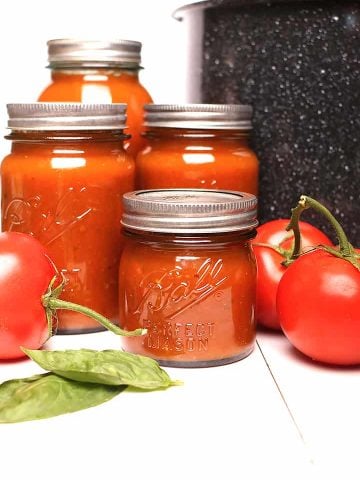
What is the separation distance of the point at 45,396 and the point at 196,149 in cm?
46

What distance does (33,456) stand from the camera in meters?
0.90

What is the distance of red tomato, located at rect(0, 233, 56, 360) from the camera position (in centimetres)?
113

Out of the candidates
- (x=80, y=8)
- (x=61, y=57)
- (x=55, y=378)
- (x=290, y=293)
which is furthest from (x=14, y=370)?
(x=80, y=8)

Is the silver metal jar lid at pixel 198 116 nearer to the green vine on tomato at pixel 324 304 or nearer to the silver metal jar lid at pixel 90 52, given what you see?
the silver metal jar lid at pixel 90 52

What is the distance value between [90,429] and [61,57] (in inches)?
24.7

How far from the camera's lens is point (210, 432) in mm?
957

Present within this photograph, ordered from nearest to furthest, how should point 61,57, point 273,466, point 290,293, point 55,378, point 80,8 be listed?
point 273,466 < point 55,378 < point 290,293 < point 61,57 < point 80,8

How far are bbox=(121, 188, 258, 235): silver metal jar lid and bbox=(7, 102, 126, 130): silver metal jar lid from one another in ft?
0.38

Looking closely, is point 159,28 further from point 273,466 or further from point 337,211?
point 273,466

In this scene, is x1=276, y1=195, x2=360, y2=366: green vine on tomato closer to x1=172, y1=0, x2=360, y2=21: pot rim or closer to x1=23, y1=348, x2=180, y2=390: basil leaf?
x1=23, y1=348, x2=180, y2=390: basil leaf

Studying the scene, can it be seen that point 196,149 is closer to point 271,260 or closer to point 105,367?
point 271,260

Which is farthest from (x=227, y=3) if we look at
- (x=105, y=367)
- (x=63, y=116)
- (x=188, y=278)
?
(x=105, y=367)

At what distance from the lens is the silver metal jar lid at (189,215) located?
3.63 ft

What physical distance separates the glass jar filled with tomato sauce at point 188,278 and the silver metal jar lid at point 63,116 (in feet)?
0.44
